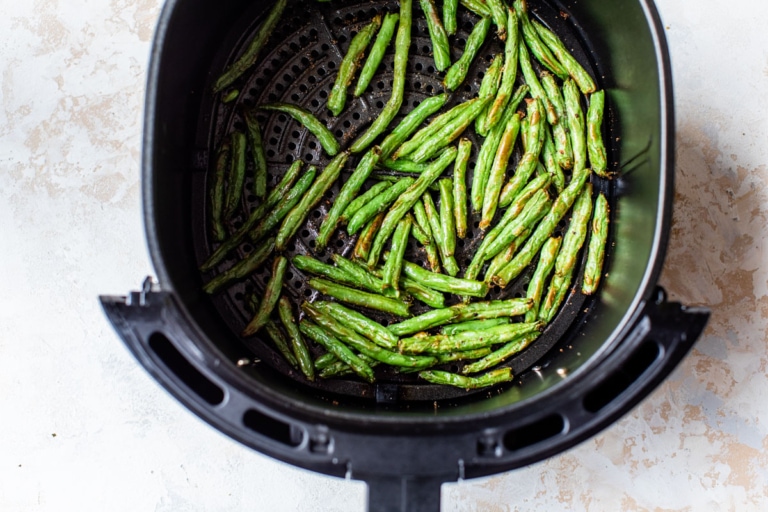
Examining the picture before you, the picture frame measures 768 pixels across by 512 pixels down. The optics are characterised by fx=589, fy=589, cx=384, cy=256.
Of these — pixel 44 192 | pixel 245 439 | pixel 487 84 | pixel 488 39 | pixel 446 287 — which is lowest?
pixel 245 439

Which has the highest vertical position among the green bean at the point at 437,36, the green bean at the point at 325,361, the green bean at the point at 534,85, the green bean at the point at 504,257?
the green bean at the point at 437,36

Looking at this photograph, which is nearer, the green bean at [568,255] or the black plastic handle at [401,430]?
the black plastic handle at [401,430]

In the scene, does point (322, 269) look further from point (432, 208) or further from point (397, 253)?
point (432, 208)

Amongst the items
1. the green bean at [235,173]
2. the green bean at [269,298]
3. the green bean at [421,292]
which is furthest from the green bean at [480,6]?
the green bean at [269,298]

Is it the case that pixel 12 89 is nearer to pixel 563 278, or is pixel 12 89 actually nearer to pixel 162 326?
pixel 162 326

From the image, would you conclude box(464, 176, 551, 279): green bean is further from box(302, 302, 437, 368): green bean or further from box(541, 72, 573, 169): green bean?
box(302, 302, 437, 368): green bean

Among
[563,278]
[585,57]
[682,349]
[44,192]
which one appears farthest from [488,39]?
[44,192]

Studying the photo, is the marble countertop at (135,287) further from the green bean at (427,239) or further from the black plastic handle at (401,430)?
the green bean at (427,239)
